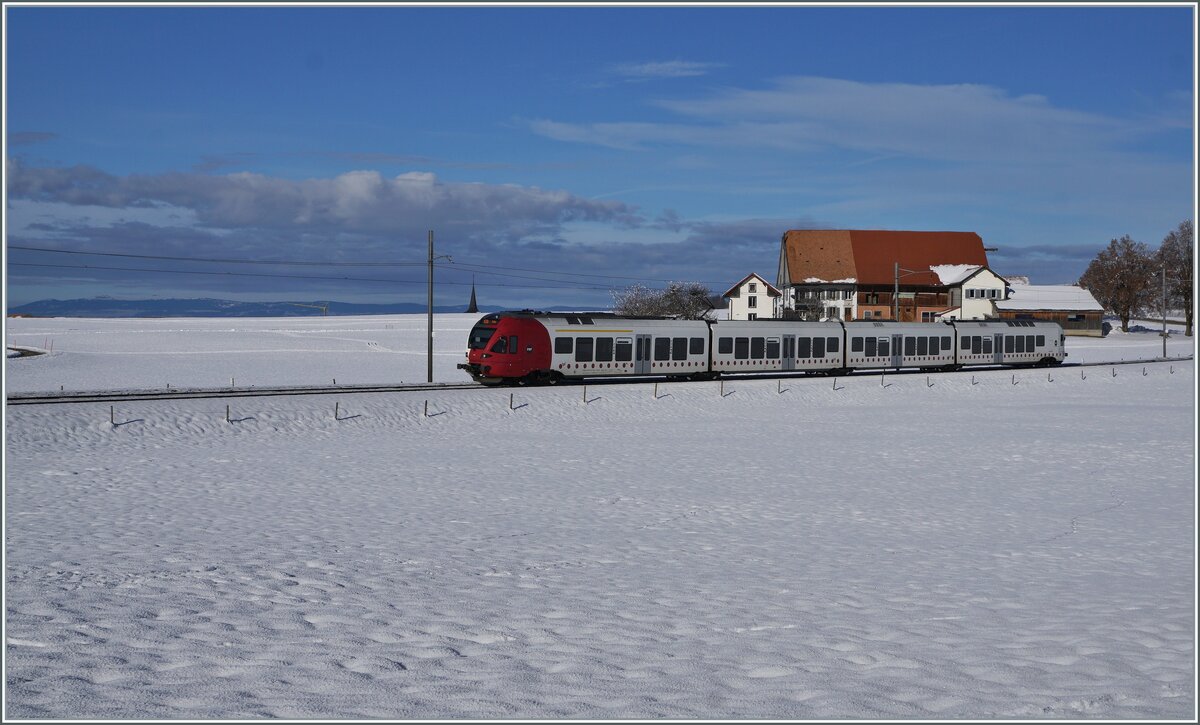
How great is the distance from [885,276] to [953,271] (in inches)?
288

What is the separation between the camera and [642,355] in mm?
44156

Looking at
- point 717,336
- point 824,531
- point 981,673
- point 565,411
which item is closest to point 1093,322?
point 717,336

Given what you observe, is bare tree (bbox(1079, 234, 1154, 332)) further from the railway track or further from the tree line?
the railway track

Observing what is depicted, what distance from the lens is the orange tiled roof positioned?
112250 millimetres

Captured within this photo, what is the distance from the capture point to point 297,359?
6988 cm

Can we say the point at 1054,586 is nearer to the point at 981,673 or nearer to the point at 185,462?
the point at 981,673

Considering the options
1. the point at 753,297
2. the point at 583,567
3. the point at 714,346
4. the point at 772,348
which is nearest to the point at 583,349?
the point at 714,346

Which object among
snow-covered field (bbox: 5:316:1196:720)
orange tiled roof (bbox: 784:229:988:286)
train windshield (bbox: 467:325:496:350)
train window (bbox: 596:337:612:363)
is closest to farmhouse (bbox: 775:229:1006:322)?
orange tiled roof (bbox: 784:229:988:286)

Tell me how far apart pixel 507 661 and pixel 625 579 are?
13.1 feet

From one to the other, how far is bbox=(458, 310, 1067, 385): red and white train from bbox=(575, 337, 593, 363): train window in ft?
0.13

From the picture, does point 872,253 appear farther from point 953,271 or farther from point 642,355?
point 642,355

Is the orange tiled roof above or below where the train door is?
above

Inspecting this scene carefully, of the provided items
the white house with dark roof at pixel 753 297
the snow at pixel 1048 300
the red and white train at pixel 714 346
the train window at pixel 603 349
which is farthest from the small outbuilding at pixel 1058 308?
the train window at pixel 603 349

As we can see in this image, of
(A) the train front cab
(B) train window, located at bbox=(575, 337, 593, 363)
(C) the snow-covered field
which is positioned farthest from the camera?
(B) train window, located at bbox=(575, 337, 593, 363)
